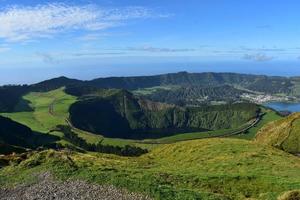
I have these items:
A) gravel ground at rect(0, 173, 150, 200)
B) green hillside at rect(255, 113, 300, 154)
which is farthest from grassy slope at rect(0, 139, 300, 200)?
green hillside at rect(255, 113, 300, 154)

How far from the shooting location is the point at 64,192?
42094mm

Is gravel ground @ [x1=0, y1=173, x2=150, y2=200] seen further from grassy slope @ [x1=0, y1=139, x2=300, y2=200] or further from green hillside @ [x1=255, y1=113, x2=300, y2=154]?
green hillside @ [x1=255, y1=113, x2=300, y2=154]

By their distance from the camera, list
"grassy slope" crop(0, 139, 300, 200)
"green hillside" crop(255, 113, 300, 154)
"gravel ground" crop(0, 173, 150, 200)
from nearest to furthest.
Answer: "gravel ground" crop(0, 173, 150, 200)
"grassy slope" crop(0, 139, 300, 200)
"green hillside" crop(255, 113, 300, 154)

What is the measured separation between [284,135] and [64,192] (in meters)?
87.7

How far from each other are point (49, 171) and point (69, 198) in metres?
9.73

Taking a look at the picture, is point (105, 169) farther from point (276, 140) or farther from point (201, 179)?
point (276, 140)

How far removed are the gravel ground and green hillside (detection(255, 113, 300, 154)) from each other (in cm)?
7231

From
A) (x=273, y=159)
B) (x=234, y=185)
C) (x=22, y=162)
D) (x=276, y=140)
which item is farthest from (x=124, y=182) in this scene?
(x=276, y=140)

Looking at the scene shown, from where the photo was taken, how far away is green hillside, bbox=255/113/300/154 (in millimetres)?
107938

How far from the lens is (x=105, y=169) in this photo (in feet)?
162

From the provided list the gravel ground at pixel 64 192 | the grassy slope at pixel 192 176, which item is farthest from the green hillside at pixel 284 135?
the gravel ground at pixel 64 192

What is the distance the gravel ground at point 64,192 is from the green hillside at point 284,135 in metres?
72.3

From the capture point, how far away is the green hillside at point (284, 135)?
4250 inches

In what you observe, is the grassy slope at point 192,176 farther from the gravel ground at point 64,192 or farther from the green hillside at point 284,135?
the green hillside at point 284,135
